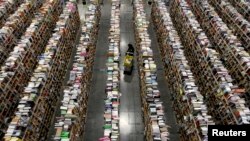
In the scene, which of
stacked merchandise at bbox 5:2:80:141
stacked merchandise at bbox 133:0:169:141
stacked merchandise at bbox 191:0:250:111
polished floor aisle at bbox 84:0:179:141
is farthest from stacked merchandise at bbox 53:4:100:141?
stacked merchandise at bbox 191:0:250:111

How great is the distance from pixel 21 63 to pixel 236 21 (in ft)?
47.0

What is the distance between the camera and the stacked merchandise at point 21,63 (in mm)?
13891

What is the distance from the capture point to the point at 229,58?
55.0 ft

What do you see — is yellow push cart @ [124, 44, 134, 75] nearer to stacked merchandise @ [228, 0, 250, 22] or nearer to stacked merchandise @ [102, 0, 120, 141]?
stacked merchandise @ [102, 0, 120, 141]

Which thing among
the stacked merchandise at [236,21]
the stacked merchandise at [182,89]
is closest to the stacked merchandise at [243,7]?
the stacked merchandise at [236,21]

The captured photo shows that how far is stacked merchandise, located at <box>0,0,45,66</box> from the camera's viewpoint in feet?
56.7

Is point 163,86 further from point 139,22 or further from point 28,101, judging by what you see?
point 28,101

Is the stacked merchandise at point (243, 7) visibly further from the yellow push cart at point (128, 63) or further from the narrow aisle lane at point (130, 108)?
the yellow push cart at point (128, 63)

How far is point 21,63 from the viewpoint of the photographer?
50.9 feet

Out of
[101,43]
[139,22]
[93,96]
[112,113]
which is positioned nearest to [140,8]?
[139,22]

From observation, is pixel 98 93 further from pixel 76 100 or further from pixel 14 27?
pixel 14 27

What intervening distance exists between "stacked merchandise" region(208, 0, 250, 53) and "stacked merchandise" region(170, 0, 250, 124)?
318 cm

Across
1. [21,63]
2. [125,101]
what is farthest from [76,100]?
[21,63]

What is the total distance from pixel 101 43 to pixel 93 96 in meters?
5.72
